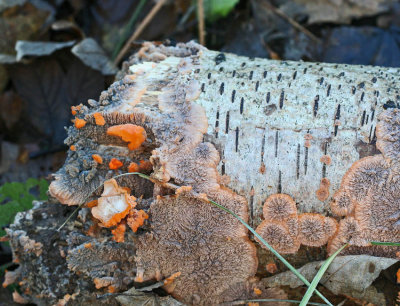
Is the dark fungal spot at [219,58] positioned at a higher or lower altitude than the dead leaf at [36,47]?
higher

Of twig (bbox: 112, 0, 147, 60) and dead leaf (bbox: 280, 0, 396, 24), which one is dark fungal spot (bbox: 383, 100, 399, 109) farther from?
twig (bbox: 112, 0, 147, 60)

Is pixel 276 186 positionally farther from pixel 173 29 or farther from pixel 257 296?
pixel 173 29

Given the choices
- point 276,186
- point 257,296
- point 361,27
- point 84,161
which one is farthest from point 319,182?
point 361,27

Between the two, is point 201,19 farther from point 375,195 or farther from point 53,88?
point 375,195

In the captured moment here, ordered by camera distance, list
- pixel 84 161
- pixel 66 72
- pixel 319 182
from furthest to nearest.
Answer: pixel 66 72 → pixel 84 161 → pixel 319 182

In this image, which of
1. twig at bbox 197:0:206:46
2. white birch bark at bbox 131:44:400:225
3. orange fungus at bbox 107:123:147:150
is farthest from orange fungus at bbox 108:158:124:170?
twig at bbox 197:0:206:46

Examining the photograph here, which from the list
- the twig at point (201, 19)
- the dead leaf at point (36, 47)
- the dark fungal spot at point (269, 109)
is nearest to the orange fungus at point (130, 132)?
the dark fungal spot at point (269, 109)

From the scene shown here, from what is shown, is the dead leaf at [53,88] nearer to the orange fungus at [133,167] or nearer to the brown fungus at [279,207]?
the orange fungus at [133,167]
